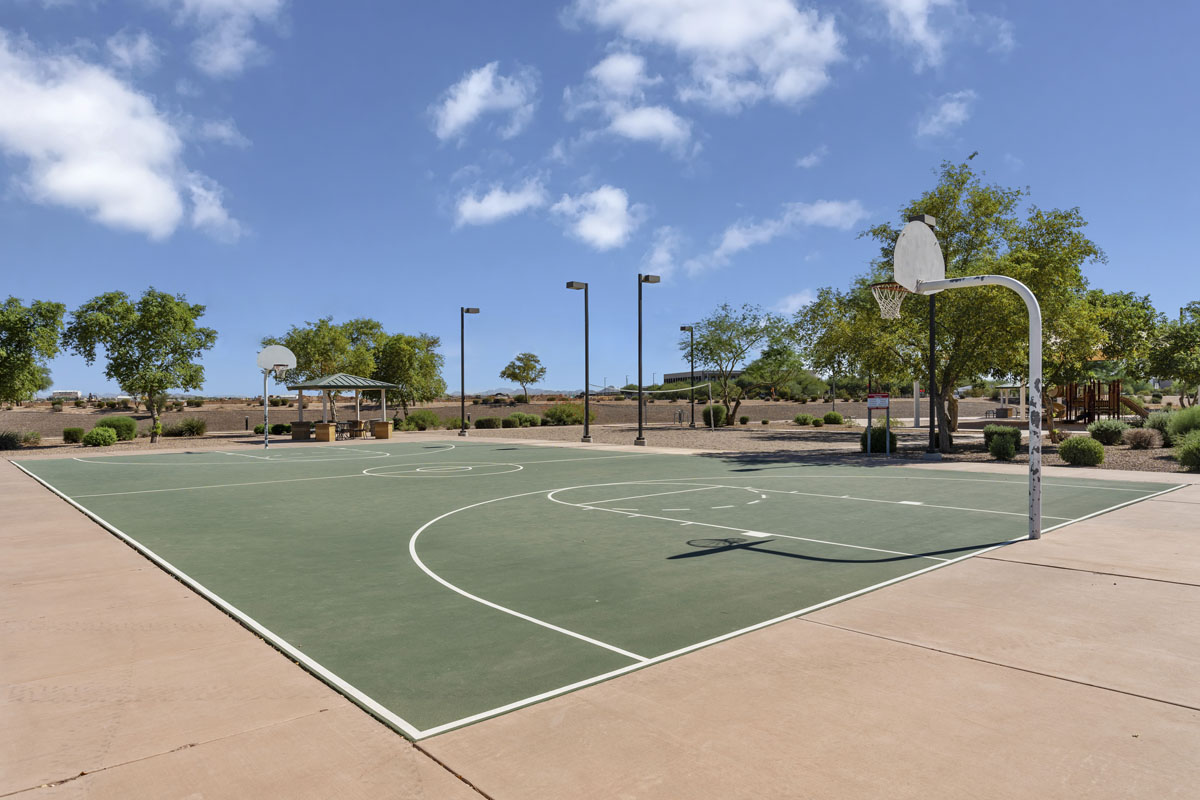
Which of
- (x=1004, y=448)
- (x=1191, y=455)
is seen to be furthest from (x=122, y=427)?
(x=1191, y=455)

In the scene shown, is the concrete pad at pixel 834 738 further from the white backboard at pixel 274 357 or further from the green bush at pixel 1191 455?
the white backboard at pixel 274 357

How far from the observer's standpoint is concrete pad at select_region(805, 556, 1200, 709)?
516 cm

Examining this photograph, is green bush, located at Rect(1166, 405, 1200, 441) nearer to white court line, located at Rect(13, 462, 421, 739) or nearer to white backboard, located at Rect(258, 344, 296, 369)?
white court line, located at Rect(13, 462, 421, 739)

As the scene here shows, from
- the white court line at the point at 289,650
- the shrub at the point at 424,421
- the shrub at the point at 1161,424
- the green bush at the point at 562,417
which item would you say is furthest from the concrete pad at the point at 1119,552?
the green bush at the point at 562,417

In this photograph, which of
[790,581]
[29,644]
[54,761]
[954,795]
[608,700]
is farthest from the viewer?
[790,581]

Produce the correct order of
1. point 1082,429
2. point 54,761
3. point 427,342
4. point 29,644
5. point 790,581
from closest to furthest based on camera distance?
point 54,761, point 29,644, point 790,581, point 1082,429, point 427,342

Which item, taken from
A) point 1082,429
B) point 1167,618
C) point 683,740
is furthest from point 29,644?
point 1082,429

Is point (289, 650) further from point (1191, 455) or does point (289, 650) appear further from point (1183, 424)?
point (1183, 424)

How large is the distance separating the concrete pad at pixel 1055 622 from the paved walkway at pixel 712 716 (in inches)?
1.1

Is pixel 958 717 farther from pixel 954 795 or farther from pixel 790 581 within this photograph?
pixel 790 581

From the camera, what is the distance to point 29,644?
6.00 meters

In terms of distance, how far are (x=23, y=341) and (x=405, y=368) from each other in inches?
847

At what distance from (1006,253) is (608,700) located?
29.4 m

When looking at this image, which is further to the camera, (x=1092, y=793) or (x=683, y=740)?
(x=683, y=740)
